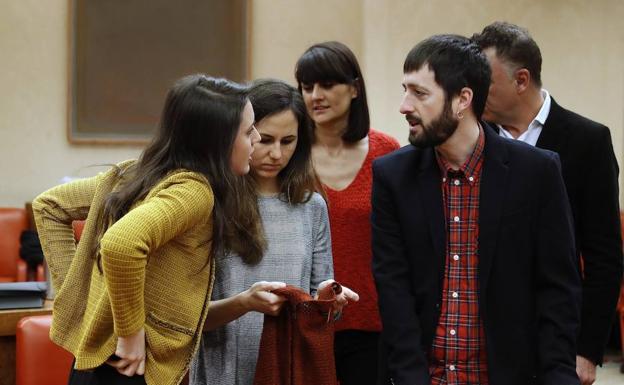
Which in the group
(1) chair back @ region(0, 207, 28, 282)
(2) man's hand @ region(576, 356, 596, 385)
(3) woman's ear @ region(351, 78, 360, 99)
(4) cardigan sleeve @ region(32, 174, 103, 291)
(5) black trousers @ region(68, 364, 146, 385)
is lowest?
(1) chair back @ region(0, 207, 28, 282)

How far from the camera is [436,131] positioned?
88.8 inches

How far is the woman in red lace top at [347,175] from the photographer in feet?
9.10

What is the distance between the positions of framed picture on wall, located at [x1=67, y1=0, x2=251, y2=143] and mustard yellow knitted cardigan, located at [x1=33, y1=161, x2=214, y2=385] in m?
4.80

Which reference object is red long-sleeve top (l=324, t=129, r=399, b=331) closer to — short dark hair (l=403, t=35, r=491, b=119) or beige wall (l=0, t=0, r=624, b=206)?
short dark hair (l=403, t=35, r=491, b=119)

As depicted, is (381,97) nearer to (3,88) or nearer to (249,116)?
(3,88)

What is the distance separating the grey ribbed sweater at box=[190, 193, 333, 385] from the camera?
2350 mm

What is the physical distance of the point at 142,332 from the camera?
198cm

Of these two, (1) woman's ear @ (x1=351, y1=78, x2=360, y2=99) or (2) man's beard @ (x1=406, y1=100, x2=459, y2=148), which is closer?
(2) man's beard @ (x1=406, y1=100, x2=459, y2=148)

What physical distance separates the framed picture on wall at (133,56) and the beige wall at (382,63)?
13 centimetres

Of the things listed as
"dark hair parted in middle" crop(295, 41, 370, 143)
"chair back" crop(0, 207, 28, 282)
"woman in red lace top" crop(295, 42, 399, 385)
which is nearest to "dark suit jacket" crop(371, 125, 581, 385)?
"woman in red lace top" crop(295, 42, 399, 385)

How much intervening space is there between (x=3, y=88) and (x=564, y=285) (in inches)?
219

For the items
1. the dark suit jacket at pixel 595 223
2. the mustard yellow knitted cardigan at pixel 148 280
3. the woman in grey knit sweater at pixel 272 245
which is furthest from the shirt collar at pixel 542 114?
the mustard yellow knitted cardigan at pixel 148 280

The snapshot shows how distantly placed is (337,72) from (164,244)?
3.85 ft

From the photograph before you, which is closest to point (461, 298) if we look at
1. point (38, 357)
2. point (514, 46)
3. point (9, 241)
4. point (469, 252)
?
point (469, 252)
